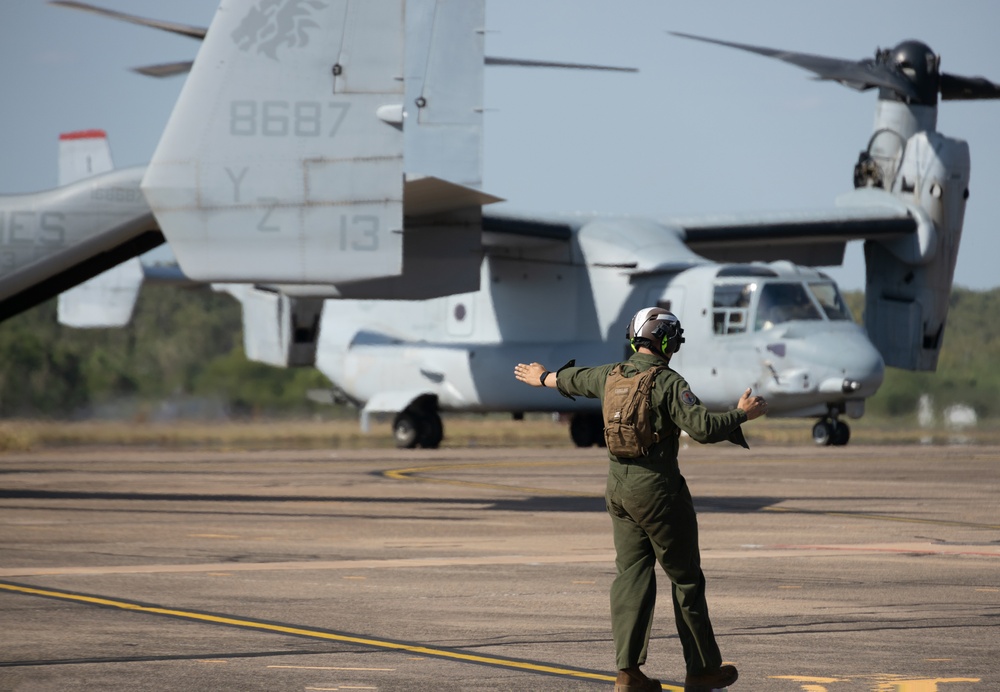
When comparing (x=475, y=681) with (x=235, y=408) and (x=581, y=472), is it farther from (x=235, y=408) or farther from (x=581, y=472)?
(x=235, y=408)

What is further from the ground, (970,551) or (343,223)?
(343,223)

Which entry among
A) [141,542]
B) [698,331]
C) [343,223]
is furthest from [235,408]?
[141,542]

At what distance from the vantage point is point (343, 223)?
49.6 feet

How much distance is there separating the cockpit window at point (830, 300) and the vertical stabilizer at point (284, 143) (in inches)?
451

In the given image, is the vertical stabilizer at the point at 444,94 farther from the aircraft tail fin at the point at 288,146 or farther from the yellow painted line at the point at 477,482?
the aircraft tail fin at the point at 288,146

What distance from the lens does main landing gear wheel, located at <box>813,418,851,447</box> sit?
2734cm

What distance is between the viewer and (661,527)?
19.8 ft

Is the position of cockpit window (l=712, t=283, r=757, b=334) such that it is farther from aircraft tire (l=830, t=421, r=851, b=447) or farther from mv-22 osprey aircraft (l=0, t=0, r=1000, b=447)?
aircraft tire (l=830, t=421, r=851, b=447)

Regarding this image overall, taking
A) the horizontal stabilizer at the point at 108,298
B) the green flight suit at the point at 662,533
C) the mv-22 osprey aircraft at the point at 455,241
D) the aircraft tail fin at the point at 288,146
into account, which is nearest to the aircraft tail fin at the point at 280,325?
the mv-22 osprey aircraft at the point at 455,241

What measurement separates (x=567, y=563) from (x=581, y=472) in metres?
9.99

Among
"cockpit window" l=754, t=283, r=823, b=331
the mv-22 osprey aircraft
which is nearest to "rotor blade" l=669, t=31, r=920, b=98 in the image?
the mv-22 osprey aircraft

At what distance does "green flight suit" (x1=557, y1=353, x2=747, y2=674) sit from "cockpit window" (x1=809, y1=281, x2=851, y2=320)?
18892mm

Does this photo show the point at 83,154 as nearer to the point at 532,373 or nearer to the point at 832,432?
the point at 832,432

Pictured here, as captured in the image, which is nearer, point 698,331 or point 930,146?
point 698,331
